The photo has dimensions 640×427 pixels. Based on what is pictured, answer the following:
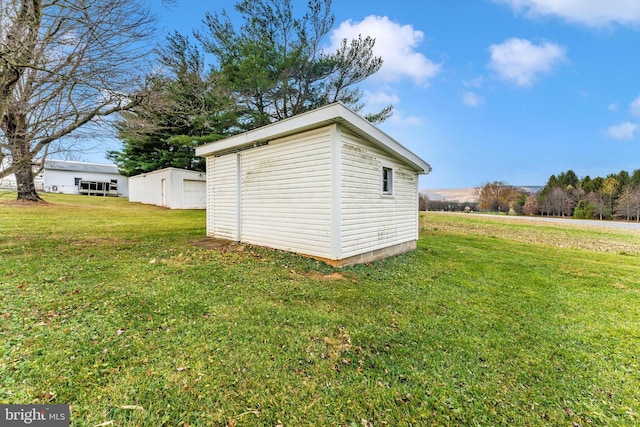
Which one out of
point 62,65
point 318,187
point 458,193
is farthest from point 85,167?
point 458,193

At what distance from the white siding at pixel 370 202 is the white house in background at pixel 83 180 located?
102 ft

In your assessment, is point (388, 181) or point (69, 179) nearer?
point (388, 181)

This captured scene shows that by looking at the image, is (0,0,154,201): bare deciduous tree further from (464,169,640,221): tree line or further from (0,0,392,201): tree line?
(464,169,640,221): tree line

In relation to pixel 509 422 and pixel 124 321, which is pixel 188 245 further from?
pixel 509 422

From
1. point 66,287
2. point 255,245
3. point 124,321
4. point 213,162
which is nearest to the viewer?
point 124,321

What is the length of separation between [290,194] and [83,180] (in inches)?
1226

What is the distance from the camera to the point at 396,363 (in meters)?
2.58

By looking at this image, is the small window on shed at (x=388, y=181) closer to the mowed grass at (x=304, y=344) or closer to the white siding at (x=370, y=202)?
the white siding at (x=370, y=202)

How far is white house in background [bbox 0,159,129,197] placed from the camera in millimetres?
25344

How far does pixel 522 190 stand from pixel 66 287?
191 ft

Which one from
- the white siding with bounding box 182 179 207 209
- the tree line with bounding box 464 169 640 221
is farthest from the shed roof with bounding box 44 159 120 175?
the tree line with bounding box 464 169 640 221

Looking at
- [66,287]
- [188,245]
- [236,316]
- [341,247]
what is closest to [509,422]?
[236,316]

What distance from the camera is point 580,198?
1326 inches

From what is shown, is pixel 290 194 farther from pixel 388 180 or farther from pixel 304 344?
pixel 304 344
